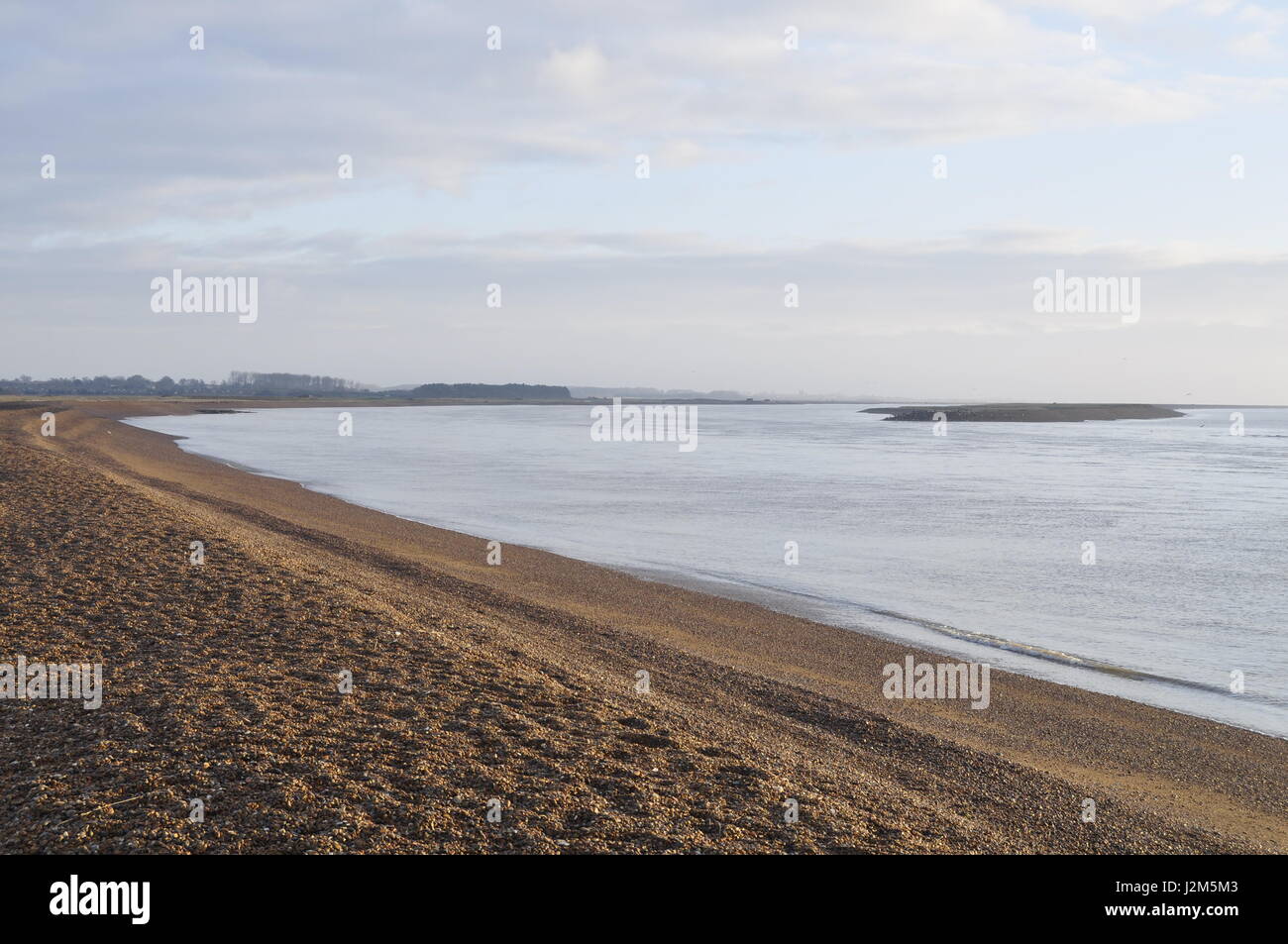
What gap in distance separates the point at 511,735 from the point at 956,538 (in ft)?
67.7

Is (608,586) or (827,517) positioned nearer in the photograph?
(608,586)

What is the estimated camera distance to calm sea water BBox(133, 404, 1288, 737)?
14.8 meters

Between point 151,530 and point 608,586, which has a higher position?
point 151,530

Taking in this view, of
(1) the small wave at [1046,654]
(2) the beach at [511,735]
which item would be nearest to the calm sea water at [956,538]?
(1) the small wave at [1046,654]

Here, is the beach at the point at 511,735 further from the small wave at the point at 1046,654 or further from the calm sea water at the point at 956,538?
the calm sea water at the point at 956,538

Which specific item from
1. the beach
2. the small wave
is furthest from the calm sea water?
the beach

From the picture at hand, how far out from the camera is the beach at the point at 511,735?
591 cm

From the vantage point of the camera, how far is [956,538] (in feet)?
84.7

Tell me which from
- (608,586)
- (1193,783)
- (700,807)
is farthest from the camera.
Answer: (608,586)

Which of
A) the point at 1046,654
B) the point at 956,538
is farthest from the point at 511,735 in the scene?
the point at 956,538

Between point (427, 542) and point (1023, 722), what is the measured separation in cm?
1455
